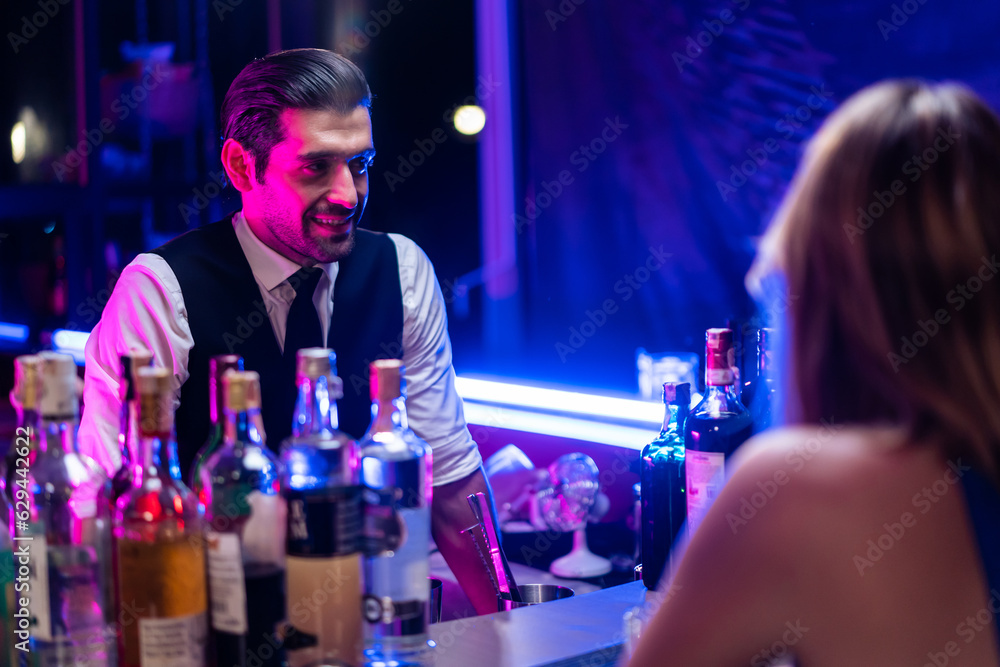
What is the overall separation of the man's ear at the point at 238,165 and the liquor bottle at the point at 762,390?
41.0 inches

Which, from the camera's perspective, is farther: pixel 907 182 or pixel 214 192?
pixel 214 192

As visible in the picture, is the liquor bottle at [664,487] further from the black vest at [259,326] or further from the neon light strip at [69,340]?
the neon light strip at [69,340]

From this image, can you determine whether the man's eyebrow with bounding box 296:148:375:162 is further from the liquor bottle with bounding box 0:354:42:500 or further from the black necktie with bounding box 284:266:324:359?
the liquor bottle with bounding box 0:354:42:500

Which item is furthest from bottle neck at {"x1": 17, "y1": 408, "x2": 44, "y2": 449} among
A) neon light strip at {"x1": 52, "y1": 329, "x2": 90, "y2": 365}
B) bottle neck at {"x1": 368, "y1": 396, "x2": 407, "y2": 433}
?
neon light strip at {"x1": 52, "y1": 329, "x2": 90, "y2": 365}

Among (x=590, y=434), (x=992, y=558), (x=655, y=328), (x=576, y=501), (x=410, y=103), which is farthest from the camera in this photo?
(x=410, y=103)

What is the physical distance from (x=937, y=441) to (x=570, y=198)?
2.29m

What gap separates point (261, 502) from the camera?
904mm

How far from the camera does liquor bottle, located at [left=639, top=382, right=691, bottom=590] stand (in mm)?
1320

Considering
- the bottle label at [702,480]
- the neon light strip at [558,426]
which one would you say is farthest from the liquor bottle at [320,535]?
the neon light strip at [558,426]

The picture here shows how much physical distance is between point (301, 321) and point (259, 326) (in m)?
0.08

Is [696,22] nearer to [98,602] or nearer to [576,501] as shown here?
[576,501]

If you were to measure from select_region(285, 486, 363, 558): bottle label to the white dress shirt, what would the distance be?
0.69 meters

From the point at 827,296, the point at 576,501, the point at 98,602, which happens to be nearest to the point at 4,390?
the point at 576,501

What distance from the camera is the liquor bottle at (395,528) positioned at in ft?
3.09
